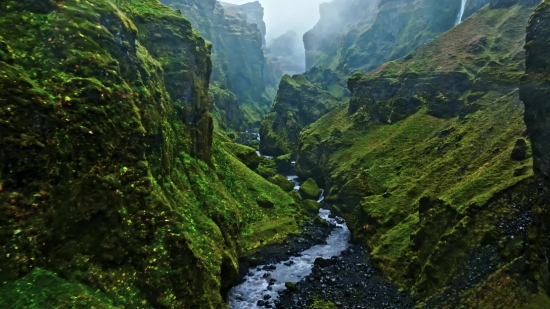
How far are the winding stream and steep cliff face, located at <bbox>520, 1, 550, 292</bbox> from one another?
28.3m

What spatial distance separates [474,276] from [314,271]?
69.0 ft

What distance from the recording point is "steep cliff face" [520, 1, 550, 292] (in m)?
32.4

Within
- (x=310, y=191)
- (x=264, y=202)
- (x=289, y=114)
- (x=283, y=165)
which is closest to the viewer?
(x=264, y=202)

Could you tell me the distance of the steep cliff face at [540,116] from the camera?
32.4 meters

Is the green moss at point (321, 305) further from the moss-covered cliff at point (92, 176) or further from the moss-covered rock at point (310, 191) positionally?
the moss-covered rock at point (310, 191)

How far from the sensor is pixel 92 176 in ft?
107

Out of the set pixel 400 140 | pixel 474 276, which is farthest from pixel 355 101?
pixel 474 276

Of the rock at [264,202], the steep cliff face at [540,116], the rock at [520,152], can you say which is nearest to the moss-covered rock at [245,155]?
the rock at [264,202]

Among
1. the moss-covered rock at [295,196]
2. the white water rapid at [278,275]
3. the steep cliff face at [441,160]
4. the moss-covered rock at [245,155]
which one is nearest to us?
the steep cliff face at [441,160]

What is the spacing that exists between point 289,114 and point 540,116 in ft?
457

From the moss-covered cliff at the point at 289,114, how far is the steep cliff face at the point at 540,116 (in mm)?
112139

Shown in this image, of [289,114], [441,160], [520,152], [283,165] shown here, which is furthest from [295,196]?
[289,114]

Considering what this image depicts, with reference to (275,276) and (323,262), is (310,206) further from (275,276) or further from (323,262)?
(275,276)

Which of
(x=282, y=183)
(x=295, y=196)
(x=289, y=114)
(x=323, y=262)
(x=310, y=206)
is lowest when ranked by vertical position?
(x=310, y=206)
